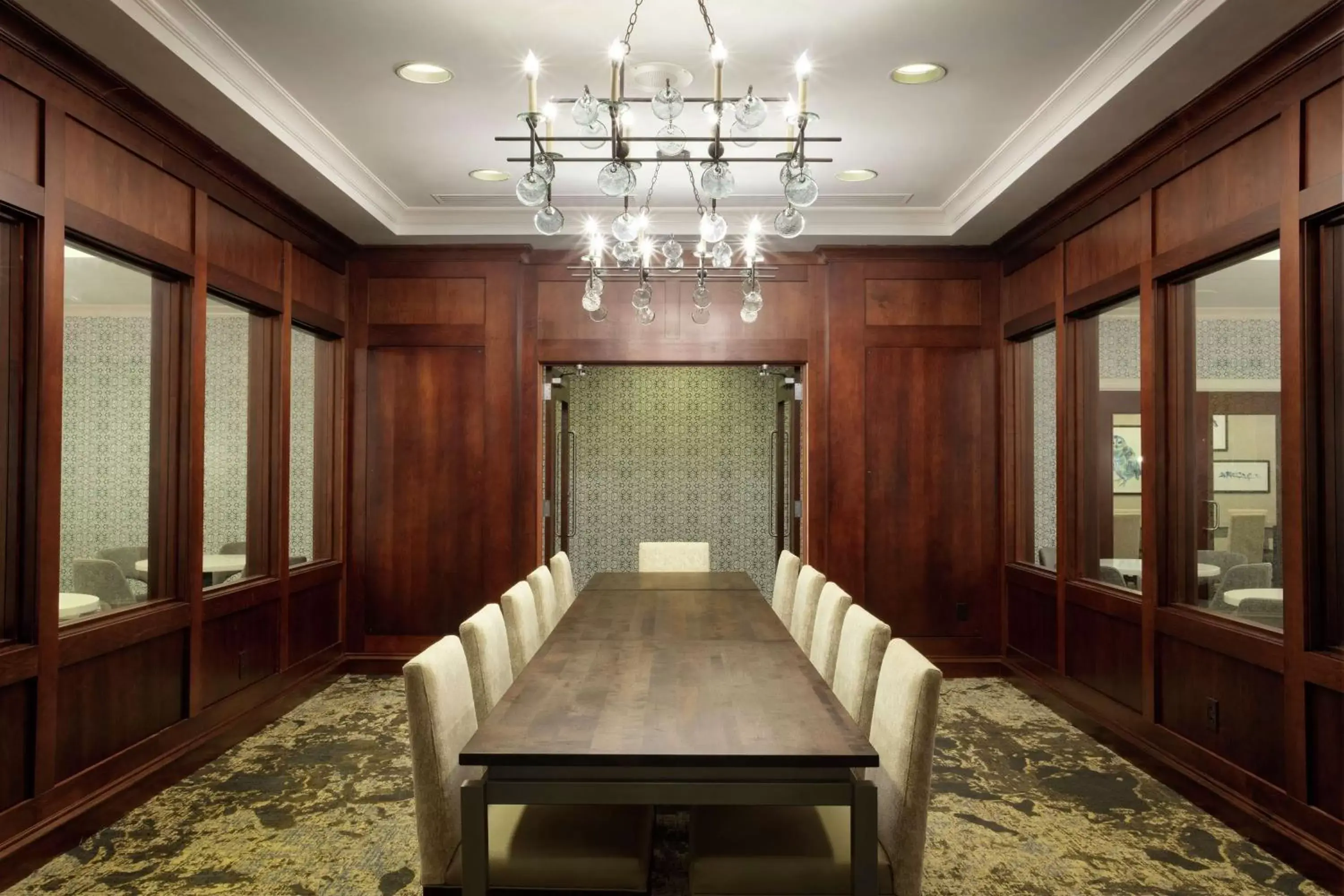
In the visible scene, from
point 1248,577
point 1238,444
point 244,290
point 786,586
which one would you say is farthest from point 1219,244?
point 244,290

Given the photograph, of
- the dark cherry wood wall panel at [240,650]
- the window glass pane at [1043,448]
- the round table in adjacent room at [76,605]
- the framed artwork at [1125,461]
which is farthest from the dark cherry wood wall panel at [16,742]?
the window glass pane at [1043,448]

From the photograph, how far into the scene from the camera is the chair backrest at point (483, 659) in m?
2.63

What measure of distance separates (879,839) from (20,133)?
11.0 feet

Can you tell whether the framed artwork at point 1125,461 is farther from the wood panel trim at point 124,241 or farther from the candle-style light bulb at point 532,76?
the wood panel trim at point 124,241

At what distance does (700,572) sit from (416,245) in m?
2.80

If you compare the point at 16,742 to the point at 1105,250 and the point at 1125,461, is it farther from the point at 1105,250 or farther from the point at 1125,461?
the point at 1105,250

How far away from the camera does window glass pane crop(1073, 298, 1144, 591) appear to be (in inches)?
175

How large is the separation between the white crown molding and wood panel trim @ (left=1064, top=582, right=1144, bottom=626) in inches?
82.0

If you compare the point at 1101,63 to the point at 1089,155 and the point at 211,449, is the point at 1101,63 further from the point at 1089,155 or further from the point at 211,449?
the point at 211,449

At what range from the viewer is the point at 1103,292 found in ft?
14.5

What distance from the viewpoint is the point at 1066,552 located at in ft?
16.1

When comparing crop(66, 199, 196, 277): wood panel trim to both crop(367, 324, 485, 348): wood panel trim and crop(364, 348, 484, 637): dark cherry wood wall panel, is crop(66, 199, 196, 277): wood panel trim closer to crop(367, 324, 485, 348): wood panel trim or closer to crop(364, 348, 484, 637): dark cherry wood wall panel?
crop(367, 324, 485, 348): wood panel trim

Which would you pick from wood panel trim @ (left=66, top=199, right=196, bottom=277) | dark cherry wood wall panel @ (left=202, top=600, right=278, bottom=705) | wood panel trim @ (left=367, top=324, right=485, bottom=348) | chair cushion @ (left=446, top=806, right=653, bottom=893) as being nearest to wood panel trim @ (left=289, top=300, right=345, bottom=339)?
wood panel trim @ (left=367, top=324, right=485, bottom=348)

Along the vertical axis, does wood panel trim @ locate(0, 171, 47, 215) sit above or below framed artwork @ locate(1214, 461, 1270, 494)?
above
